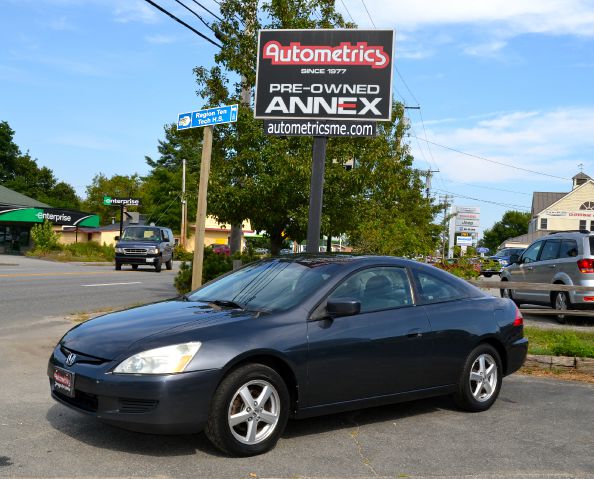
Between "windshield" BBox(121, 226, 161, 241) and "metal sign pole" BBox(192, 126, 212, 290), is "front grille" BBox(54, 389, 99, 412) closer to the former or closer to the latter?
"metal sign pole" BBox(192, 126, 212, 290)

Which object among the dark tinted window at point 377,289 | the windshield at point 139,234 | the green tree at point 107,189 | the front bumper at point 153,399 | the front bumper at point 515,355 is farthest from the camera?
the green tree at point 107,189

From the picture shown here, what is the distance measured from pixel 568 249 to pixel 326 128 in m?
6.79

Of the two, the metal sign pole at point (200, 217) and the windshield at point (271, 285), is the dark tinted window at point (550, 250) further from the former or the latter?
the windshield at point (271, 285)

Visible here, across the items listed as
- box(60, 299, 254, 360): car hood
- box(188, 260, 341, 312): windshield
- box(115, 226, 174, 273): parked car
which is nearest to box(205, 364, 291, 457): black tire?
box(60, 299, 254, 360): car hood

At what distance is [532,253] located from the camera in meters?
15.8

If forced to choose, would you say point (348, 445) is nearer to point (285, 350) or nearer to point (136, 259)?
point (285, 350)

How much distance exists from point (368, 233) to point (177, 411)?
462 inches

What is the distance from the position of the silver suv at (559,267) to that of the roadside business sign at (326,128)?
237 inches

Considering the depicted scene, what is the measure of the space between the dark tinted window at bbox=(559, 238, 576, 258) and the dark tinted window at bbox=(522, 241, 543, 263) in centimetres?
95

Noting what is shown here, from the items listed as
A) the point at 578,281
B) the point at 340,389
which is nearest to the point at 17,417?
the point at 340,389

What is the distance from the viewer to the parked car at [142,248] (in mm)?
30766

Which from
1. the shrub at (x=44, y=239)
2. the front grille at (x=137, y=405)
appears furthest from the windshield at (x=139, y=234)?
the front grille at (x=137, y=405)

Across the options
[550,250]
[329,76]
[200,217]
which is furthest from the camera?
[550,250]

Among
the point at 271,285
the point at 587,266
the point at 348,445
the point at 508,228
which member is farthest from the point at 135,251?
the point at 508,228
